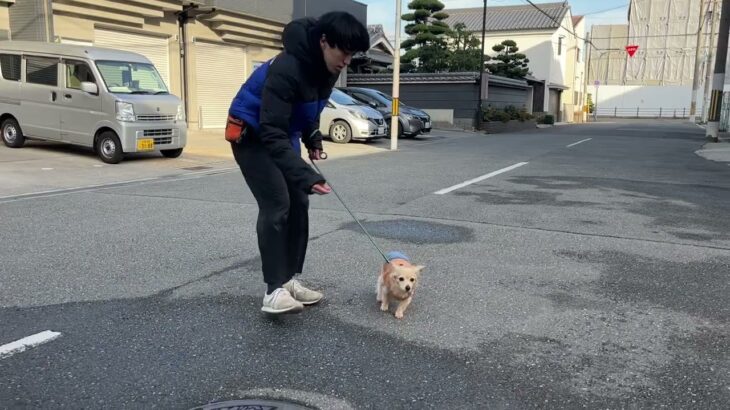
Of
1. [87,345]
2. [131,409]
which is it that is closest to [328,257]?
[87,345]

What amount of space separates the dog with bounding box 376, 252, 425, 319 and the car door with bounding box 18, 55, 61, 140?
9725 mm

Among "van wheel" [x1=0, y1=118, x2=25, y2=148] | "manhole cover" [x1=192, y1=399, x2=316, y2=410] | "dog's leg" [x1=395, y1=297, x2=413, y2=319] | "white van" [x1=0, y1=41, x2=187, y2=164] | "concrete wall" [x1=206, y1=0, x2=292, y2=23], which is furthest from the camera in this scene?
"concrete wall" [x1=206, y1=0, x2=292, y2=23]

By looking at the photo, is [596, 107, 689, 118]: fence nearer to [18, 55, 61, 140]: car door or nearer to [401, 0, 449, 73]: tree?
[401, 0, 449, 73]: tree

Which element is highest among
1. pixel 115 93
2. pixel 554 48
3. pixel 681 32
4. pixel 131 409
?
pixel 681 32

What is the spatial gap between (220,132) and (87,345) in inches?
643

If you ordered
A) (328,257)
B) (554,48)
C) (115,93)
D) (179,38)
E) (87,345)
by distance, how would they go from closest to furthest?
(87,345) < (328,257) < (115,93) < (179,38) < (554,48)

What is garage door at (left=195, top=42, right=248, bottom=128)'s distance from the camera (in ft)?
59.7

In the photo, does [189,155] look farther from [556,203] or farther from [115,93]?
[556,203]

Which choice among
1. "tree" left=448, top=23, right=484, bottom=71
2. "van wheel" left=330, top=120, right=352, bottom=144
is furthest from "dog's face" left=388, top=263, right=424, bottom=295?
"tree" left=448, top=23, right=484, bottom=71

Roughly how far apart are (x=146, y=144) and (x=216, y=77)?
28.3ft

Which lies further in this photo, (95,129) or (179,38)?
(179,38)

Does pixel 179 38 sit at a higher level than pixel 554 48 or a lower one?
lower

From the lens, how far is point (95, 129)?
10703 millimetres

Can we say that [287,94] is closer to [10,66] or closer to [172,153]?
[172,153]
